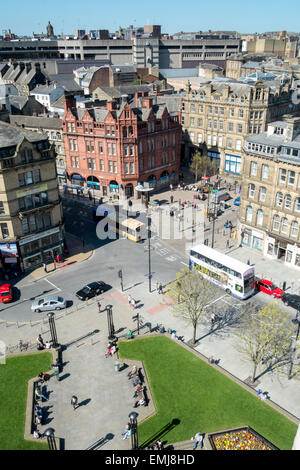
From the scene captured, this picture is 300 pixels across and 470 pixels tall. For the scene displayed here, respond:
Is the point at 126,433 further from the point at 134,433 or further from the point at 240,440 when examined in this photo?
the point at 240,440

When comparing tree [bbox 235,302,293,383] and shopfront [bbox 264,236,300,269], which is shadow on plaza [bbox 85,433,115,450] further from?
shopfront [bbox 264,236,300,269]

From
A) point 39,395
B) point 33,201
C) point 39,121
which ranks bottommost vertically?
point 39,395

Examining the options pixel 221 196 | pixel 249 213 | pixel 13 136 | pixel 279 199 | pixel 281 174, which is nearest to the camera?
pixel 13 136

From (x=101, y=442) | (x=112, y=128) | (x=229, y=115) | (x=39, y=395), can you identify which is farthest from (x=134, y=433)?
(x=229, y=115)

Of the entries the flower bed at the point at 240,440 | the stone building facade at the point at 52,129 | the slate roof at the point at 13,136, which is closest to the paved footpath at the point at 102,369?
the flower bed at the point at 240,440

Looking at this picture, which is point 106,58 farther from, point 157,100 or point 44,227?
point 44,227

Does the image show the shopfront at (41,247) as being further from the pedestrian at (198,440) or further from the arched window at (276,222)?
the pedestrian at (198,440)

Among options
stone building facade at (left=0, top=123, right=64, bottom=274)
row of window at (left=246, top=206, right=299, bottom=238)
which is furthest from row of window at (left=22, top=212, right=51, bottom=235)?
row of window at (left=246, top=206, right=299, bottom=238)
